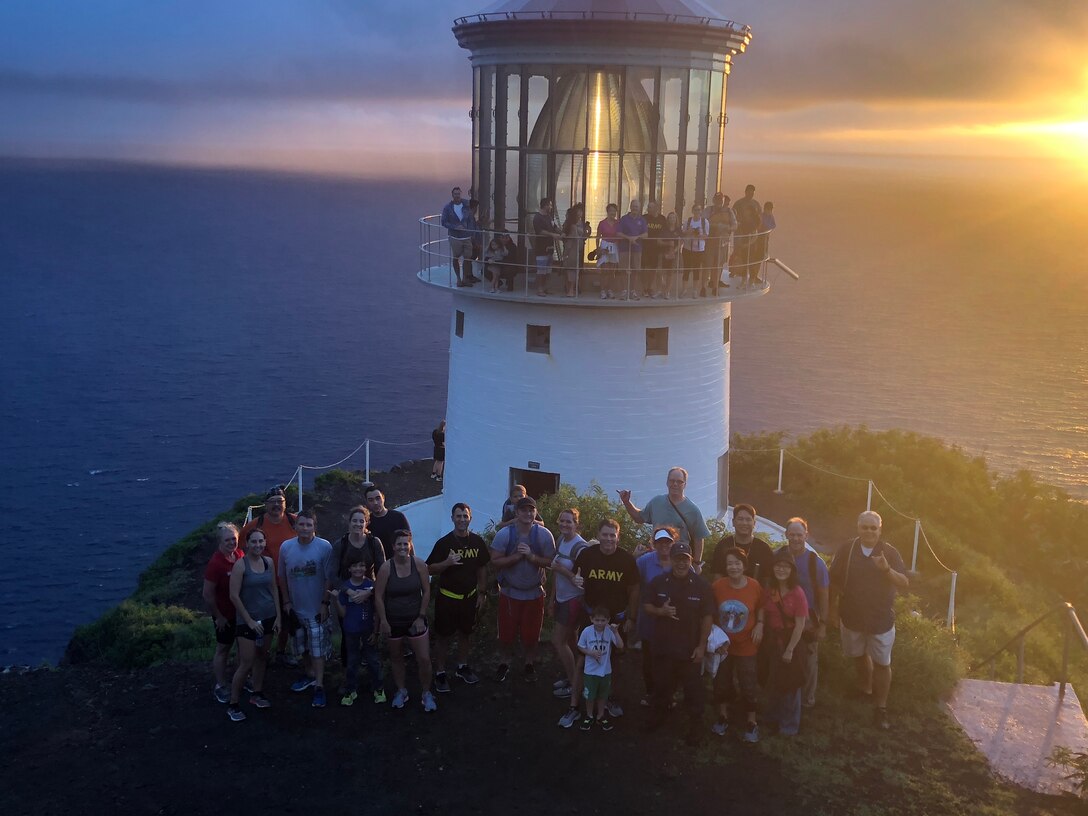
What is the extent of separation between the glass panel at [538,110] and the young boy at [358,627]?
23.0ft

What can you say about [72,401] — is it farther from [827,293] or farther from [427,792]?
[827,293]

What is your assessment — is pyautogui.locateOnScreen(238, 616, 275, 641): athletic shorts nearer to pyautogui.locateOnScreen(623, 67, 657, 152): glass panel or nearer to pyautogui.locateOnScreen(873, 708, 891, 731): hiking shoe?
pyautogui.locateOnScreen(873, 708, 891, 731): hiking shoe

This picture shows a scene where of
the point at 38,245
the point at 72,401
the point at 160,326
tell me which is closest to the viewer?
the point at 72,401

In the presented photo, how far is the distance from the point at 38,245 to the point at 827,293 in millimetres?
93506

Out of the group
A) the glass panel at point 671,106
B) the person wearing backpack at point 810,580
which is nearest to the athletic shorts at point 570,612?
the person wearing backpack at point 810,580

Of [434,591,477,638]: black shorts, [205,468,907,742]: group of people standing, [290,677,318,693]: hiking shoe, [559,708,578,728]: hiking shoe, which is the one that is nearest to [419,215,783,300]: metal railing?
[205,468,907,742]: group of people standing

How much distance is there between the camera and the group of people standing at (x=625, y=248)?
1365 centimetres

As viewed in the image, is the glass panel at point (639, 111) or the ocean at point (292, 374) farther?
the ocean at point (292, 374)

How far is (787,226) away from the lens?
171 meters

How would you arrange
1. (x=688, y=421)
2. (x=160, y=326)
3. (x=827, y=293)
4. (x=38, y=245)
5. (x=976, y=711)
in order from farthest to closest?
(x=38, y=245), (x=827, y=293), (x=160, y=326), (x=688, y=421), (x=976, y=711)

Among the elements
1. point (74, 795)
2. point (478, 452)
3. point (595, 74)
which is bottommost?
point (74, 795)

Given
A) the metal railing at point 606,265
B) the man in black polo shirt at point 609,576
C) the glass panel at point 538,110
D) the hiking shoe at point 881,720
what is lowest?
the hiking shoe at point 881,720

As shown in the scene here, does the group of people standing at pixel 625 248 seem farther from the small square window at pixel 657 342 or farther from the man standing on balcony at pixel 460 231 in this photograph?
the small square window at pixel 657 342

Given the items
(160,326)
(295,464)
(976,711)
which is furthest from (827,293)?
(976,711)
